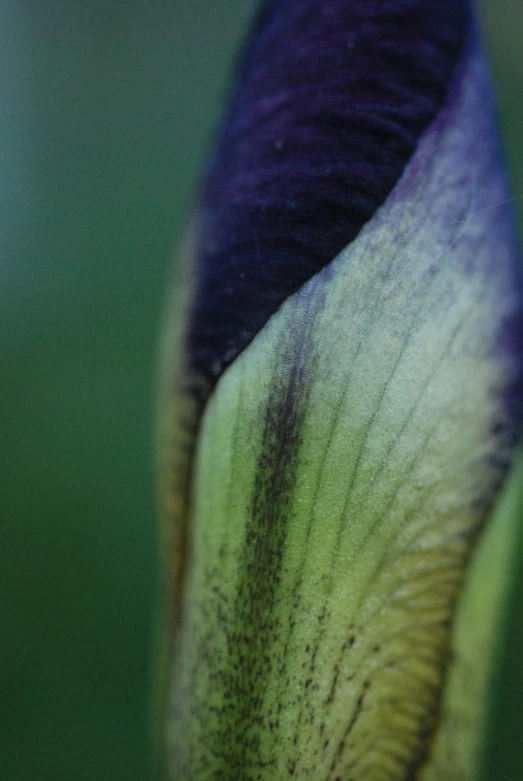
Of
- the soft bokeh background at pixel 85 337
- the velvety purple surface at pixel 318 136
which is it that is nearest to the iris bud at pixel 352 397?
the velvety purple surface at pixel 318 136

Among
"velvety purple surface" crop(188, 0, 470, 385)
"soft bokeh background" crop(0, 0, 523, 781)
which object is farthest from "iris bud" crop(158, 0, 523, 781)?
"soft bokeh background" crop(0, 0, 523, 781)

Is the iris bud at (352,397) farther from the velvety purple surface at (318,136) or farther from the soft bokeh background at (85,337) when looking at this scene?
the soft bokeh background at (85,337)

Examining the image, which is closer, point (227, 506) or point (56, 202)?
point (227, 506)

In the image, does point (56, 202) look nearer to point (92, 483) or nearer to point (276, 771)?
point (92, 483)

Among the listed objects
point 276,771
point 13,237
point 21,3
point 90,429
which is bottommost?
point 276,771

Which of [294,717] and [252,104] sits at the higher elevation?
[252,104]

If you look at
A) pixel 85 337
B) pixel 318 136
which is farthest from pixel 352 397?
pixel 85 337

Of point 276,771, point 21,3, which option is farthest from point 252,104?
point 21,3
